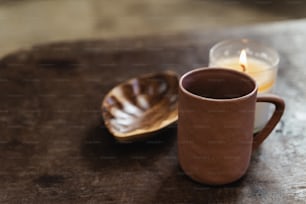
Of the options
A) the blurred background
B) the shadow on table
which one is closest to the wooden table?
the shadow on table

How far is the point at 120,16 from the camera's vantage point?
6.84 ft

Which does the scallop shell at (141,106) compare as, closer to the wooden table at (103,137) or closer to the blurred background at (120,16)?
the wooden table at (103,137)

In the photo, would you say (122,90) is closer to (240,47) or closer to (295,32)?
(240,47)

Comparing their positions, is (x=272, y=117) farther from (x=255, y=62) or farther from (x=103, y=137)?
(x=103, y=137)

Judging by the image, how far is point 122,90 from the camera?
74cm

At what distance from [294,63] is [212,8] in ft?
4.18

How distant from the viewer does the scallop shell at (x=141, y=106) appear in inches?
26.0

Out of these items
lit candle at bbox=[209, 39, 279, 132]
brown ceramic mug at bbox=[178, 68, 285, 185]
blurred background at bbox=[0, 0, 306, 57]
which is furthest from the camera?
blurred background at bbox=[0, 0, 306, 57]

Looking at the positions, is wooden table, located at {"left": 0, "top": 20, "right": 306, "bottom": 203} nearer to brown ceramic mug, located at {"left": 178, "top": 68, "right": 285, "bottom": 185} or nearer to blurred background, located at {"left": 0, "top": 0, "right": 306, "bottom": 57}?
brown ceramic mug, located at {"left": 178, "top": 68, "right": 285, "bottom": 185}

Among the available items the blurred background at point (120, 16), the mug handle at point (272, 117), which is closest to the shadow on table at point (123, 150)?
the mug handle at point (272, 117)

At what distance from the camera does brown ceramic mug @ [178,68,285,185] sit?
0.53 m

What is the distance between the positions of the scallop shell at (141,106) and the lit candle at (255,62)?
0.09 m

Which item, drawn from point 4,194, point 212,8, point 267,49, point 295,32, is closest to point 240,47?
point 267,49

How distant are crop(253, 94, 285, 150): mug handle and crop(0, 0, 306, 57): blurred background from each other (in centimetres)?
128
